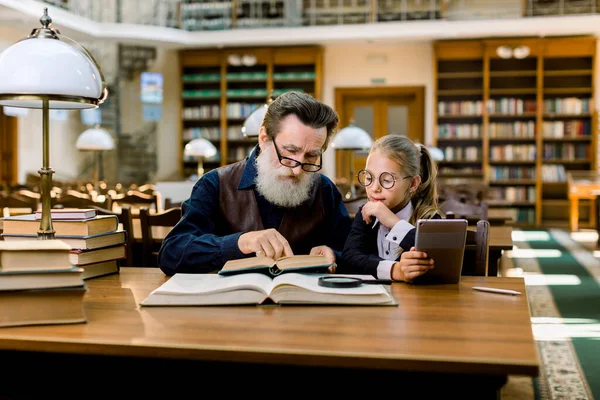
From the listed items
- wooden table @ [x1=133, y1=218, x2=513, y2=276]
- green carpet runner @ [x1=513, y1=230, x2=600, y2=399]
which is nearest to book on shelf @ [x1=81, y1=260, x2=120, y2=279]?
wooden table @ [x1=133, y1=218, x2=513, y2=276]

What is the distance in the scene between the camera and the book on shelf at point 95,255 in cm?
176

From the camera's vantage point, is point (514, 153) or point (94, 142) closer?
point (94, 142)

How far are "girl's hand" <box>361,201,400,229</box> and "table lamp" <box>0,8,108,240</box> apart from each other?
0.81 meters

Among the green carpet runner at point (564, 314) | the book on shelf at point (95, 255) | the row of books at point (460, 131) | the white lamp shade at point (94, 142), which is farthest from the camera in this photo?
the row of books at point (460, 131)

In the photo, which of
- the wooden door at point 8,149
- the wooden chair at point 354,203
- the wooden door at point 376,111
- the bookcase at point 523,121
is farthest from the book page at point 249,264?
the wooden door at point 376,111

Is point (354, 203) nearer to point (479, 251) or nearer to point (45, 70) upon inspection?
point (479, 251)

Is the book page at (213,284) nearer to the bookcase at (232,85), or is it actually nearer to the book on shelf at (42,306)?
the book on shelf at (42,306)

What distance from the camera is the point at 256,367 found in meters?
1.38

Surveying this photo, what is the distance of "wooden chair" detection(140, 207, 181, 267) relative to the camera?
3164mm

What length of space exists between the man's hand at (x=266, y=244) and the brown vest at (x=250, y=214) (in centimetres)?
28

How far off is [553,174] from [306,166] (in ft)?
32.4

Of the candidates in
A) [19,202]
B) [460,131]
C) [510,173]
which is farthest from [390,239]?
[510,173]

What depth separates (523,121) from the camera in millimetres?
11250

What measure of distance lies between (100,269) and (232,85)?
34.2 feet
